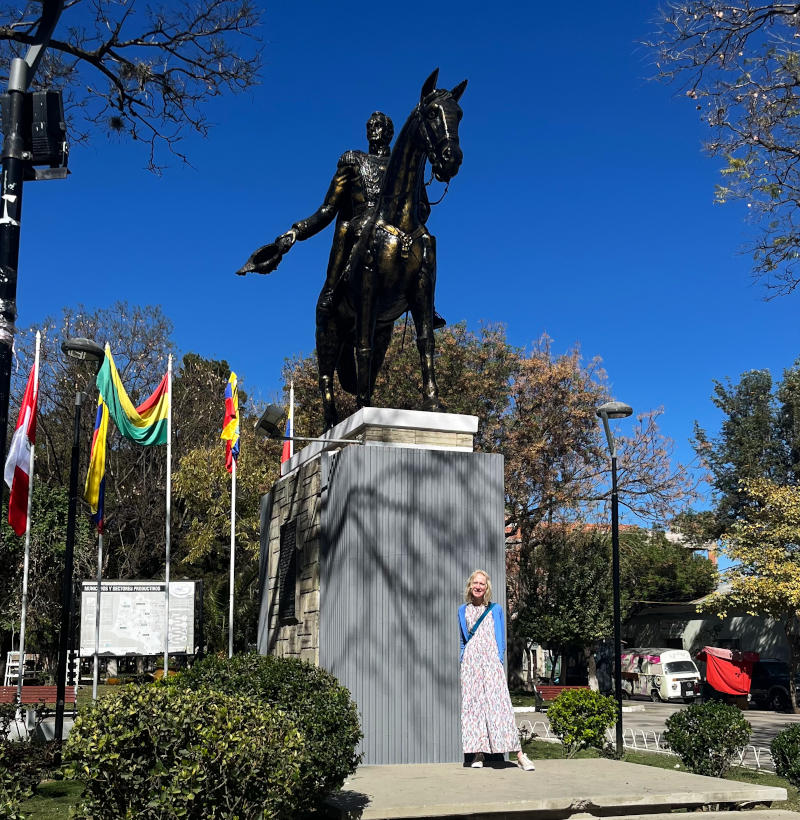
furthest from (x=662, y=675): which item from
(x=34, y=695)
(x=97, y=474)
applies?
(x=97, y=474)

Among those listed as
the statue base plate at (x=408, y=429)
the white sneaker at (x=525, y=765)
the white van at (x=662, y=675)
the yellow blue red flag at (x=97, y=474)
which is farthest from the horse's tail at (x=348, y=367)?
the white van at (x=662, y=675)

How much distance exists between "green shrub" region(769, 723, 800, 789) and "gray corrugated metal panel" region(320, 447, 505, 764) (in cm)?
362

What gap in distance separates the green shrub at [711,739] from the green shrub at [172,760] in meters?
6.70

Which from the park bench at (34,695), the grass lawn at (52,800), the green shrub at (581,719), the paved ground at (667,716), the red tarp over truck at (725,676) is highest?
the green shrub at (581,719)

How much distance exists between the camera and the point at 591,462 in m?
30.8

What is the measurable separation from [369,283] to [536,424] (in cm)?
2048

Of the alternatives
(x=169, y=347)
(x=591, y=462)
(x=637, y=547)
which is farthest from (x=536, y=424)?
(x=169, y=347)

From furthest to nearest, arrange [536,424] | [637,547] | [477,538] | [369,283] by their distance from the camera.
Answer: [637,547] → [536,424] → [369,283] → [477,538]

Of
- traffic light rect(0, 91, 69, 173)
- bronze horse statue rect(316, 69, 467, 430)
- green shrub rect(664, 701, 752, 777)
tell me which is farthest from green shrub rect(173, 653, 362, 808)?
green shrub rect(664, 701, 752, 777)

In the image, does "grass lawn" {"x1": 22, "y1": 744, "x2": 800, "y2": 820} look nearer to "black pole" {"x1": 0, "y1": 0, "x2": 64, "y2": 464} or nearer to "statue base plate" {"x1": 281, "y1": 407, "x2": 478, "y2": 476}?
"black pole" {"x1": 0, "y1": 0, "x2": 64, "y2": 464}

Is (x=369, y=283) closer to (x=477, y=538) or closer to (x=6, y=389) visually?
(x=477, y=538)

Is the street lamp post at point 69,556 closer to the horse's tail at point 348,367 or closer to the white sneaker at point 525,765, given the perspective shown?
the horse's tail at point 348,367

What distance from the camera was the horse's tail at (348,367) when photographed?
38.6ft

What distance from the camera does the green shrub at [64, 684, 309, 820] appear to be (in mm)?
4902
